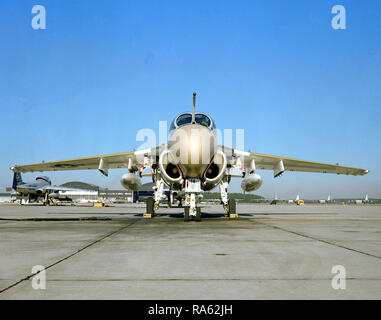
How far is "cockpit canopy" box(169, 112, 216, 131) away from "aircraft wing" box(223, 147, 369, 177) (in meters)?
3.17

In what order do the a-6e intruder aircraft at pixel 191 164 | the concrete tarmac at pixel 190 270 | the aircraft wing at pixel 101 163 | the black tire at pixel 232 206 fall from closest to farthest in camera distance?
the concrete tarmac at pixel 190 270 < the a-6e intruder aircraft at pixel 191 164 < the black tire at pixel 232 206 < the aircraft wing at pixel 101 163

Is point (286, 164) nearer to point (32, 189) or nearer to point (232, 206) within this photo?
point (232, 206)

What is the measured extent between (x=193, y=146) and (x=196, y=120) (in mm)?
2087

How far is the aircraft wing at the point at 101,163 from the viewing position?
57.1 feet

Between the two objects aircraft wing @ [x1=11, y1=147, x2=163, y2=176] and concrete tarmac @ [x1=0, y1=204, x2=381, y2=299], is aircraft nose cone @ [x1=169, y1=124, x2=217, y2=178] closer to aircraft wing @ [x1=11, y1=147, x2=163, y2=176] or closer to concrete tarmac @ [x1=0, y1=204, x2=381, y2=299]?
aircraft wing @ [x1=11, y1=147, x2=163, y2=176]

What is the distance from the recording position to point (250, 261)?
499 cm

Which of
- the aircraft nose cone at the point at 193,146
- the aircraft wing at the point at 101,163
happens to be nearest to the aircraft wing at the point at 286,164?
the aircraft nose cone at the point at 193,146

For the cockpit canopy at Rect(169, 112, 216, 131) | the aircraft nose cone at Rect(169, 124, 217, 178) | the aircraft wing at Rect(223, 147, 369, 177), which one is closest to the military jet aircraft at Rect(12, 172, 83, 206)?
the aircraft wing at Rect(223, 147, 369, 177)

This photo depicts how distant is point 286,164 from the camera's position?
20.1 metres

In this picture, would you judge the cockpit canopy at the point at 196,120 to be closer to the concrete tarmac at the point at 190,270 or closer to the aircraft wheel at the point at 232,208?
the aircraft wheel at the point at 232,208

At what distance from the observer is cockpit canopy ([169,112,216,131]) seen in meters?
13.7
